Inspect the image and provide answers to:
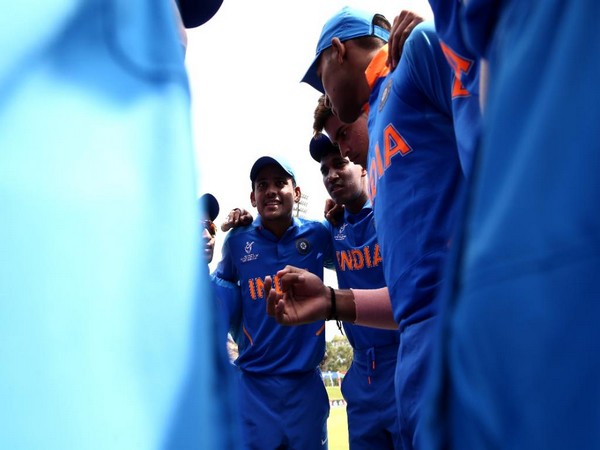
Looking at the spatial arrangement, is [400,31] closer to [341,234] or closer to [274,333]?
[341,234]

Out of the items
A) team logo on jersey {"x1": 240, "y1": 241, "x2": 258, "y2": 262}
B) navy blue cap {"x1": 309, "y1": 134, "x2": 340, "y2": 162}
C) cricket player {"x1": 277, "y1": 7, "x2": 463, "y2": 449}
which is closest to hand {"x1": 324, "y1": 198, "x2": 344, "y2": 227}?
navy blue cap {"x1": 309, "y1": 134, "x2": 340, "y2": 162}

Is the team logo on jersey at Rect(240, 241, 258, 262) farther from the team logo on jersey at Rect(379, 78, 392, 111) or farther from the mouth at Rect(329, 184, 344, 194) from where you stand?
the team logo on jersey at Rect(379, 78, 392, 111)

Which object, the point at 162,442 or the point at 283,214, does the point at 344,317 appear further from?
the point at 283,214

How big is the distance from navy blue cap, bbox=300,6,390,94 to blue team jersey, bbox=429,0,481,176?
124cm

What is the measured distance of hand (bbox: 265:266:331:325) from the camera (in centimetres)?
191

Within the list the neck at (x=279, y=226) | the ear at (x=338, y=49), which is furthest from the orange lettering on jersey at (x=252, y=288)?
the ear at (x=338, y=49)

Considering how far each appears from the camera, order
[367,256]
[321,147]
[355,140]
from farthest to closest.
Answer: [321,147] < [367,256] < [355,140]

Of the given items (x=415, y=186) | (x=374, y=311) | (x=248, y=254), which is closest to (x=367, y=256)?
(x=248, y=254)

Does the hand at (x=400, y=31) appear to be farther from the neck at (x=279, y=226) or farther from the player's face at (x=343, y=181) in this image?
the neck at (x=279, y=226)

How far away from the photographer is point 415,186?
4.74 feet

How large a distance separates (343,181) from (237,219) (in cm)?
82

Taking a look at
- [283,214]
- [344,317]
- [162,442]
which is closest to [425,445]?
[162,442]

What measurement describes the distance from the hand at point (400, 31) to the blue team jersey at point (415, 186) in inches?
1.6

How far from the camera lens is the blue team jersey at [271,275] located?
3.62m
